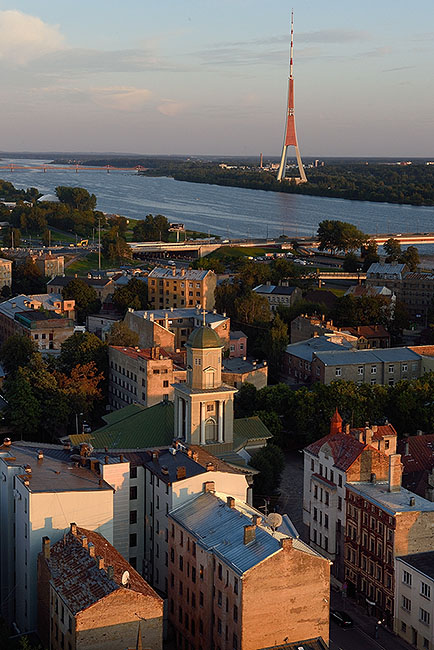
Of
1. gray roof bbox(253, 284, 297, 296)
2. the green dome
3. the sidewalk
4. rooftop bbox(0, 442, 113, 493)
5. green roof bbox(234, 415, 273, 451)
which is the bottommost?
the sidewalk

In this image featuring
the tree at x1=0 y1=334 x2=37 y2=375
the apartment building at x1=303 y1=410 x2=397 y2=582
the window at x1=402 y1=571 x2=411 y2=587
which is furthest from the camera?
the tree at x1=0 y1=334 x2=37 y2=375

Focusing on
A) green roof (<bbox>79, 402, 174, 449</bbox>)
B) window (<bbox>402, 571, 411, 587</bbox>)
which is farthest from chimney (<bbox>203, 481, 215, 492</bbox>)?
green roof (<bbox>79, 402, 174, 449</bbox>)

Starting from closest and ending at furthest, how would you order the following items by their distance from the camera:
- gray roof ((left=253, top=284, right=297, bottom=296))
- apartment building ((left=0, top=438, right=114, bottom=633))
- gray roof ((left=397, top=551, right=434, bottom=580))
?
apartment building ((left=0, top=438, right=114, bottom=633))
gray roof ((left=397, top=551, right=434, bottom=580))
gray roof ((left=253, top=284, right=297, bottom=296))

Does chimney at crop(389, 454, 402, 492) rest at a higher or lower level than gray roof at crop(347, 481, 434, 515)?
higher

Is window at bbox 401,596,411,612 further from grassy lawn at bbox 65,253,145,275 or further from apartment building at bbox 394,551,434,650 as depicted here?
grassy lawn at bbox 65,253,145,275

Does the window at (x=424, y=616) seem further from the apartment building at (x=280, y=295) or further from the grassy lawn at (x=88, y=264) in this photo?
the grassy lawn at (x=88, y=264)

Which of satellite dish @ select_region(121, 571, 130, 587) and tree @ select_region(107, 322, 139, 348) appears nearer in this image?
satellite dish @ select_region(121, 571, 130, 587)

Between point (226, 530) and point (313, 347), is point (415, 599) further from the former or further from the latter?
point (313, 347)

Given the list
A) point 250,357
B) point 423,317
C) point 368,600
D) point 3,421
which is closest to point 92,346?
point 3,421

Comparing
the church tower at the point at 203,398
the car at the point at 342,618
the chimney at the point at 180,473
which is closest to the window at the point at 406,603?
the car at the point at 342,618
